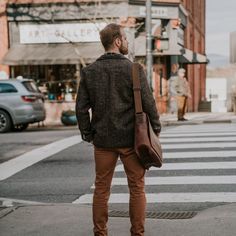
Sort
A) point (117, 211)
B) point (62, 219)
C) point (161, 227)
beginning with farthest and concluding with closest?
1. point (117, 211)
2. point (62, 219)
3. point (161, 227)

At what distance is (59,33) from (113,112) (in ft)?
62.6

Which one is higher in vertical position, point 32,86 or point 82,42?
point 82,42

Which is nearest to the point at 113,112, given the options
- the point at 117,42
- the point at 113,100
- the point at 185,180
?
the point at 113,100

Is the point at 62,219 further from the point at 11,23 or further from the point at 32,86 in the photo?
the point at 11,23

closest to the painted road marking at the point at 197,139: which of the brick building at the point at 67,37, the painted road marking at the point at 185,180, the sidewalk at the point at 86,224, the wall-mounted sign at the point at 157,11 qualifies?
the painted road marking at the point at 185,180

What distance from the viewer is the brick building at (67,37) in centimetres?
2256

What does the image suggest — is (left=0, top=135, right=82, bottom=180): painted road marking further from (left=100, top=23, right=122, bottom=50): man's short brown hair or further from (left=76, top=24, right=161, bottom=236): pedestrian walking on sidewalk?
(left=100, top=23, right=122, bottom=50): man's short brown hair

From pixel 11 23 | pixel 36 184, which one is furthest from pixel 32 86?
pixel 36 184

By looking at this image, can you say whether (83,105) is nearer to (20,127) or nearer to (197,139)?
(197,139)

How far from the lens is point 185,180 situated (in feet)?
25.2

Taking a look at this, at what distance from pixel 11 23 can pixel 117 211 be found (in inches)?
743

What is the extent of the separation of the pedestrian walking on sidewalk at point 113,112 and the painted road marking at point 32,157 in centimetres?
440

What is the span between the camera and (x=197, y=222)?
511 centimetres

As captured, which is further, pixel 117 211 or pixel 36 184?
pixel 36 184
